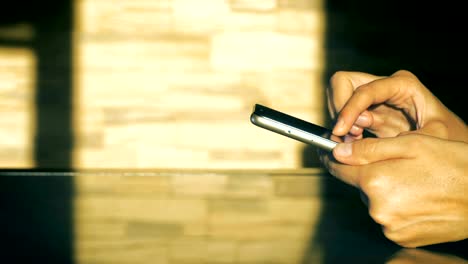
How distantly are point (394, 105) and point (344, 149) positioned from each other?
198mm

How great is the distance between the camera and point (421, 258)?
50 cm

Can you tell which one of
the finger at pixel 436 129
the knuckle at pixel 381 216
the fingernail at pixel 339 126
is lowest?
the knuckle at pixel 381 216

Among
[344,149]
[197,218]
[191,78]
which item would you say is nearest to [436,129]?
[344,149]

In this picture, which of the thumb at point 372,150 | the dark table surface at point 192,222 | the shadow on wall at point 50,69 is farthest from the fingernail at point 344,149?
the shadow on wall at point 50,69

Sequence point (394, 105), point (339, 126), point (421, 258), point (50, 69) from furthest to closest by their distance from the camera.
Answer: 1. point (50, 69)
2. point (394, 105)
3. point (339, 126)
4. point (421, 258)

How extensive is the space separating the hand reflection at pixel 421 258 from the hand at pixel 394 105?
18cm

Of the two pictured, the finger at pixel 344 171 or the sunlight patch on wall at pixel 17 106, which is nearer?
the finger at pixel 344 171

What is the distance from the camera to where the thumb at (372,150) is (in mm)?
553

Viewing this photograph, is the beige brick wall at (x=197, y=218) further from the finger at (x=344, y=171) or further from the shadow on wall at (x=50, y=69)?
the shadow on wall at (x=50, y=69)

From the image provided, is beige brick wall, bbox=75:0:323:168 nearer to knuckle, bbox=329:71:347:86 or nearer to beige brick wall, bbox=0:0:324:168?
beige brick wall, bbox=0:0:324:168

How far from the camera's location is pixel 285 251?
52 centimetres

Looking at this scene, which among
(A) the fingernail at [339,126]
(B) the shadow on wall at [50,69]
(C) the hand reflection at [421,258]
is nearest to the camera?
(C) the hand reflection at [421,258]

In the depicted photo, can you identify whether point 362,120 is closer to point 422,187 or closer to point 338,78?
point 338,78

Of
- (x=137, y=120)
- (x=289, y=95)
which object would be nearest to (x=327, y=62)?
(x=289, y=95)
